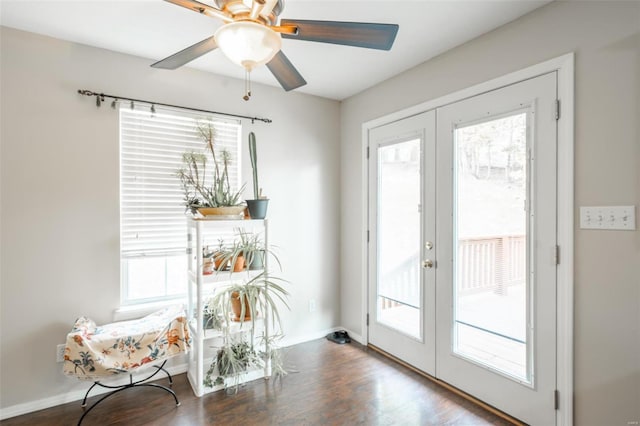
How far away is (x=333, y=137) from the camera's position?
3.62 m

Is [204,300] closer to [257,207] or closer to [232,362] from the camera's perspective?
[232,362]

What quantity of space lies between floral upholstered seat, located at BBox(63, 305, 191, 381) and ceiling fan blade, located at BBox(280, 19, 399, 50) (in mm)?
1960

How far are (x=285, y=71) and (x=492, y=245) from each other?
172cm

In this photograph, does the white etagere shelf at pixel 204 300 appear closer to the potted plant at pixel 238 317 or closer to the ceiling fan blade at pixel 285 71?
the potted plant at pixel 238 317

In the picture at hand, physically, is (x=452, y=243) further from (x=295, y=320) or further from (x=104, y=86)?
(x=104, y=86)

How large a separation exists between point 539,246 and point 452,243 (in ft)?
1.91

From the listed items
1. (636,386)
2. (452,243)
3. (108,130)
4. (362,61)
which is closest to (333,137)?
(362,61)

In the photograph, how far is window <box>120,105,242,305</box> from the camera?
2549 mm

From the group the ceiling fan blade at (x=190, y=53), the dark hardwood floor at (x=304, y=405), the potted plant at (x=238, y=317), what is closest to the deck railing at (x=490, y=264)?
the dark hardwood floor at (x=304, y=405)

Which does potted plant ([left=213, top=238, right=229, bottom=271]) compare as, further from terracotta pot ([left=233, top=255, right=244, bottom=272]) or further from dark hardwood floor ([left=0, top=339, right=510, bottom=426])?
dark hardwood floor ([left=0, top=339, right=510, bottom=426])

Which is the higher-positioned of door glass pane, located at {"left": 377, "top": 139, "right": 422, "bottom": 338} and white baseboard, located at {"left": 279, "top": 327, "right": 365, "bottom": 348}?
door glass pane, located at {"left": 377, "top": 139, "right": 422, "bottom": 338}

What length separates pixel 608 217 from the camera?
1693 mm

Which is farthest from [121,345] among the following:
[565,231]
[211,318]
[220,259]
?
[565,231]

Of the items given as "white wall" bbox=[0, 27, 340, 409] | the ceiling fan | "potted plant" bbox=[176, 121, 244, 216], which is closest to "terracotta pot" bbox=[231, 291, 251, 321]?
"potted plant" bbox=[176, 121, 244, 216]
